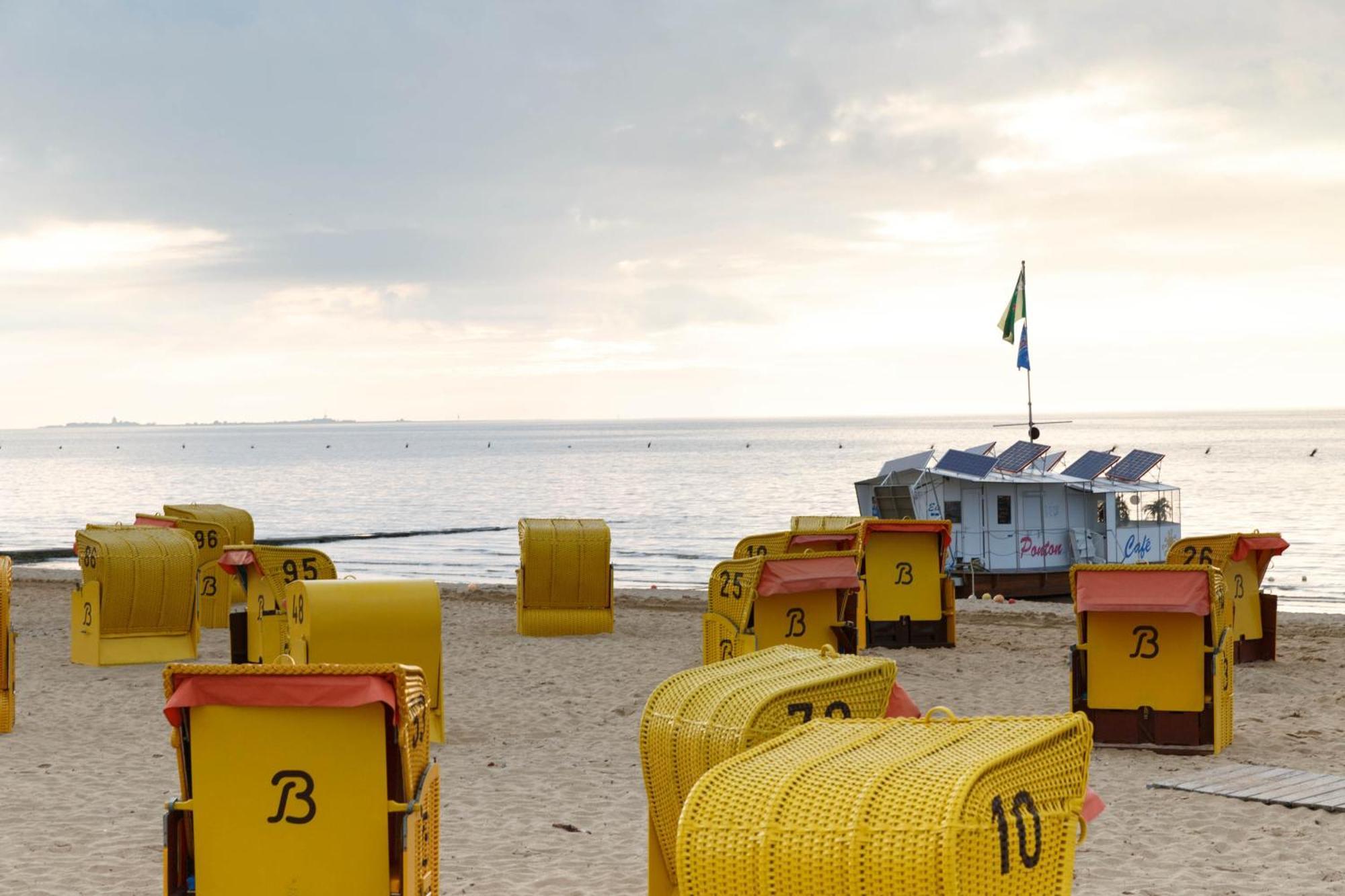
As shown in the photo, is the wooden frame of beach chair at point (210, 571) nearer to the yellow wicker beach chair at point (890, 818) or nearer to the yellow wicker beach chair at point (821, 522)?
the yellow wicker beach chair at point (821, 522)

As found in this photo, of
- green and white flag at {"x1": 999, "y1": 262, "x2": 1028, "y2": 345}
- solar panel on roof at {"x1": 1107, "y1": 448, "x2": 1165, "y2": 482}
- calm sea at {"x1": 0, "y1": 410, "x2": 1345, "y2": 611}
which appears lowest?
calm sea at {"x1": 0, "y1": 410, "x2": 1345, "y2": 611}

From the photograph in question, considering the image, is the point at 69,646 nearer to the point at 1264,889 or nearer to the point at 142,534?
the point at 142,534

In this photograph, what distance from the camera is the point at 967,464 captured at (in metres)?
33.0

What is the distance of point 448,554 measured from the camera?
5259 centimetres

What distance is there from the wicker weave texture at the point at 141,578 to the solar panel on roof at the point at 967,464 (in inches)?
747

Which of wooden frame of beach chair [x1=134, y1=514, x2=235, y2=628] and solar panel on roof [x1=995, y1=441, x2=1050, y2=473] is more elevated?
solar panel on roof [x1=995, y1=441, x2=1050, y2=473]

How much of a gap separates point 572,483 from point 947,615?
93.3 metres

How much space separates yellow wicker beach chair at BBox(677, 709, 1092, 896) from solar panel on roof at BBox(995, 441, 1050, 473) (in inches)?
1149

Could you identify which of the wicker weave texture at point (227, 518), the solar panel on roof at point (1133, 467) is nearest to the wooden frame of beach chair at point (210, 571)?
the wicker weave texture at point (227, 518)

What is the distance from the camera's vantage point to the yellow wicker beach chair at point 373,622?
1206cm

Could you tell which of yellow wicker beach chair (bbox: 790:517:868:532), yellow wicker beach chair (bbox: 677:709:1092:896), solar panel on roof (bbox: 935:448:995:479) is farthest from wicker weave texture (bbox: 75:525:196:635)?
solar panel on roof (bbox: 935:448:995:479)

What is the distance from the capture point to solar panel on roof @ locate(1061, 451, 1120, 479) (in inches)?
1334

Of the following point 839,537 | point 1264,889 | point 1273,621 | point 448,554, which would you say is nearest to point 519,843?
point 1264,889

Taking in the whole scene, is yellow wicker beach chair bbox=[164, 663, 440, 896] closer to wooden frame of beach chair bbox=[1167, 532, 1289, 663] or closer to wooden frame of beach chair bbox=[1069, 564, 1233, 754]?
wooden frame of beach chair bbox=[1069, 564, 1233, 754]
